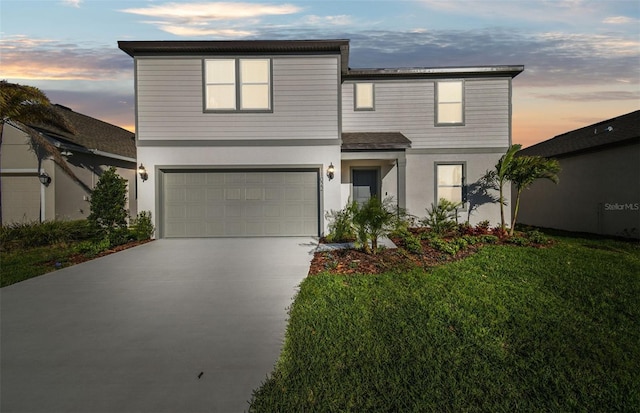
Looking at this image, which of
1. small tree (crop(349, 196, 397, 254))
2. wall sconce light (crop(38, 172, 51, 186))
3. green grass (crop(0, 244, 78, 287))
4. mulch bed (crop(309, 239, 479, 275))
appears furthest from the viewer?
wall sconce light (crop(38, 172, 51, 186))

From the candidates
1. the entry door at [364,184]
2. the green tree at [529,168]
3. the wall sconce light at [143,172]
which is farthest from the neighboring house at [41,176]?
the green tree at [529,168]

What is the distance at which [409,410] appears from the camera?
105 inches

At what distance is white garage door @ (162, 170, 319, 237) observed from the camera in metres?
11.0

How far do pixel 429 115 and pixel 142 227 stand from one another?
9.98 metres

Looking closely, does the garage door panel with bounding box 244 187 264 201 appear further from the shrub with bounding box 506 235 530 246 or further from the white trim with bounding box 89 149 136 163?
the shrub with bounding box 506 235 530 246

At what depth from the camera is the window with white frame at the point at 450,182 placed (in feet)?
41.3

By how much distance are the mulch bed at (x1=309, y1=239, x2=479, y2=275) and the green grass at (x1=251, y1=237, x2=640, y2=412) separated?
21.0 inches

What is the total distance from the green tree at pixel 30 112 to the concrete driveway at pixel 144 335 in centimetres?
649

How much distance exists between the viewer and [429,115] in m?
12.5

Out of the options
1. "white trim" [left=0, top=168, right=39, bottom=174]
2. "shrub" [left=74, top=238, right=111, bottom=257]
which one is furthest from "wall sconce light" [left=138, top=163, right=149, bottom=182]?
"white trim" [left=0, top=168, right=39, bottom=174]

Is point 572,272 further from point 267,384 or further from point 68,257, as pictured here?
point 68,257

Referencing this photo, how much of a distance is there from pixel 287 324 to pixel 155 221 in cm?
797

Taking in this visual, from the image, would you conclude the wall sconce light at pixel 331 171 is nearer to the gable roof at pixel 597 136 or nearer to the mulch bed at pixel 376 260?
the mulch bed at pixel 376 260

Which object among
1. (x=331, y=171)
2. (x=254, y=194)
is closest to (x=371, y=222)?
(x=331, y=171)
